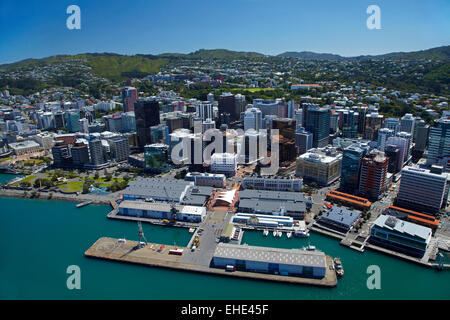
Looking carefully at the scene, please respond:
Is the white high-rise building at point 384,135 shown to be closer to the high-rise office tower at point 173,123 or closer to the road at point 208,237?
the road at point 208,237

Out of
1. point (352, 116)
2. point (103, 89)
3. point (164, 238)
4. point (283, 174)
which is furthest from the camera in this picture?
point (103, 89)

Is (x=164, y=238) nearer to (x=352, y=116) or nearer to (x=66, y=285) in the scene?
(x=66, y=285)

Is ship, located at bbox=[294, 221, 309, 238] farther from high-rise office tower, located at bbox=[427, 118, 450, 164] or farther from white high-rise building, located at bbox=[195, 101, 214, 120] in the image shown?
white high-rise building, located at bbox=[195, 101, 214, 120]

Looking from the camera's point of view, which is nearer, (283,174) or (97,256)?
(97,256)

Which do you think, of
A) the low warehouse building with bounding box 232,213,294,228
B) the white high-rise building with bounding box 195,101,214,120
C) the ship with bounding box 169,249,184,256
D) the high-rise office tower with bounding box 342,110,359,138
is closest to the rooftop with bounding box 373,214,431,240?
the low warehouse building with bounding box 232,213,294,228

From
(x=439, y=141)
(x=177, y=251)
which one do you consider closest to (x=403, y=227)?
(x=177, y=251)

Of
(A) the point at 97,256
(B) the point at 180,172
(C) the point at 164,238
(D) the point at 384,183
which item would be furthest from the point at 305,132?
(A) the point at 97,256

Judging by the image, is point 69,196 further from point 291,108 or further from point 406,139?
point 291,108
